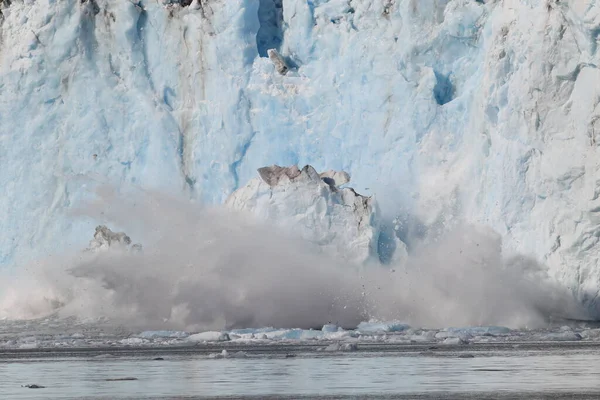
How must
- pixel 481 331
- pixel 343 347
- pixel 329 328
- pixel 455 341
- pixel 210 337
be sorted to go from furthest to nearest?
pixel 329 328 → pixel 481 331 → pixel 210 337 → pixel 455 341 → pixel 343 347

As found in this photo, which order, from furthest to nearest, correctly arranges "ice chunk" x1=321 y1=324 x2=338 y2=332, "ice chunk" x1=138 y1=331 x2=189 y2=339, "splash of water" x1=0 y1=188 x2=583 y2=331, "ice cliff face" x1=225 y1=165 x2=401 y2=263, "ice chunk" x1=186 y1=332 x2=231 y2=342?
"ice cliff face" x1=225 y1=165 x2=401 y2=263, "splash of water" x1=0 y1=188 x2=583 y2=331, "ice chunk" x1=138 y1=331 x2=189 y2=339, "ice chunk" x1=321 y1=324 x2=338 y2=332, "ice chunk" x1=186 y1=332 x2=231 y2=342

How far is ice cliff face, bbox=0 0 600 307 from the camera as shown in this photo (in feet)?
103

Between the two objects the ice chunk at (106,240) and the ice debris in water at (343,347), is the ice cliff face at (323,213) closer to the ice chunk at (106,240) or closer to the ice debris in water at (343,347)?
the ice chunk at (106,240)

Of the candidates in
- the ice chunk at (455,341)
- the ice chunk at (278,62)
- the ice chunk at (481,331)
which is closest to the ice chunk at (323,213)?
the ice chunk at (481,331)

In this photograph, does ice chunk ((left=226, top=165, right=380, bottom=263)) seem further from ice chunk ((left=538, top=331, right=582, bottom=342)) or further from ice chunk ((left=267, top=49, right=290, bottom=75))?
ice chunk ((left=538, top=331, right=582, bottom=342))

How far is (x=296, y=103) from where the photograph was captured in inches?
1435

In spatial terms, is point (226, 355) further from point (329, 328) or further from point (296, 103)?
point (296, 103)

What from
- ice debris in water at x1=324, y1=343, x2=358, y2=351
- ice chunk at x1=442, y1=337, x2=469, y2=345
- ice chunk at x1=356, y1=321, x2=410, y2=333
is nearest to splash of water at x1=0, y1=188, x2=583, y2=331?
ice chunk at x1=356, y1=321, x2=410, y2=333

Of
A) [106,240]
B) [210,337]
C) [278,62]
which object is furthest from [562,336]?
[106,240]

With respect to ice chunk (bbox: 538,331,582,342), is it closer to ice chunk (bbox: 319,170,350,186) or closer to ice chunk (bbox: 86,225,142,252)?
ice chunk (bbox: 319,170,350,186)

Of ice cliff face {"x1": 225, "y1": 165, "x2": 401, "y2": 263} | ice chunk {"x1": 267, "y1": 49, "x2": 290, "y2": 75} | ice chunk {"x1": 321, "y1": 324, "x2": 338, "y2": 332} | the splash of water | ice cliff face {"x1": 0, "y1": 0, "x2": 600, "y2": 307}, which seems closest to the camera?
ice chunk {"x1": 321, "y1": 324, "x2": 338, "y2": 332}

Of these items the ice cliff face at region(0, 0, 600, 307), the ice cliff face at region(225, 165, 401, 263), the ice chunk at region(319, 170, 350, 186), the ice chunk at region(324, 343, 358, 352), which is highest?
the ice cliff face at region(0, 0, 600, 307)

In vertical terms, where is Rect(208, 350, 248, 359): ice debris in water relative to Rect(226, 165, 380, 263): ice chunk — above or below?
below

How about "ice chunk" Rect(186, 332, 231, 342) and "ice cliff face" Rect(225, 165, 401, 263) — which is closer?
"ice chunk" Rect(186, 332, 231, 342)
